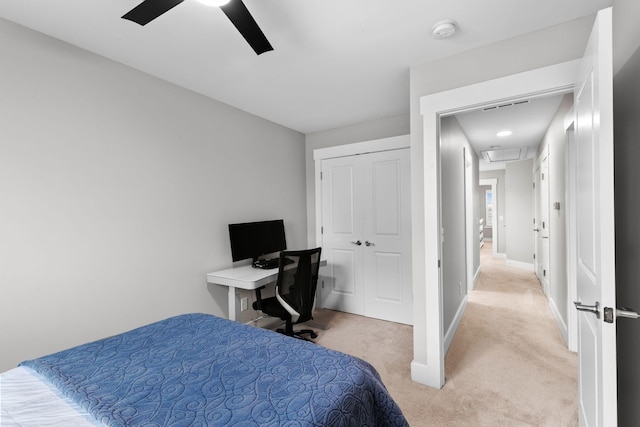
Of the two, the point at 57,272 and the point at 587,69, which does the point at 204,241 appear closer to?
the point at 57,272

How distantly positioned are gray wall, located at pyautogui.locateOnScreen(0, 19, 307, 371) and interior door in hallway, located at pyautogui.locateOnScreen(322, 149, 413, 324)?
1.35 m

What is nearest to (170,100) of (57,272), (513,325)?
(57,272)

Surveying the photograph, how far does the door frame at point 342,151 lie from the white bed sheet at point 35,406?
3.02 metres

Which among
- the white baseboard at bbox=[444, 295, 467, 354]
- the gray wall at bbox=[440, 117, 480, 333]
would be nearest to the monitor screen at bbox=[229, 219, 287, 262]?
the gray wall at bbox=[440, 117, 480, 333]

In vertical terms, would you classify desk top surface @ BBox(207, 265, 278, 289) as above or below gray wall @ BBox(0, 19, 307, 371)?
below

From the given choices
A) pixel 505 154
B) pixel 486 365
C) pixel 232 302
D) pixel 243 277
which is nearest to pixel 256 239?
pixel 243 277

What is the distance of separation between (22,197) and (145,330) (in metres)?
1.07

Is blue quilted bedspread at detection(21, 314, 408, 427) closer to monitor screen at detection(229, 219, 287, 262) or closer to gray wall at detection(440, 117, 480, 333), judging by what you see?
monitor screen at detection(229, 219, 287, 262)

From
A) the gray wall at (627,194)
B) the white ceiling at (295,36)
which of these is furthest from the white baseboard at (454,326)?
the white ceiling at (295,36)

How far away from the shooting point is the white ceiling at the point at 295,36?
158cm

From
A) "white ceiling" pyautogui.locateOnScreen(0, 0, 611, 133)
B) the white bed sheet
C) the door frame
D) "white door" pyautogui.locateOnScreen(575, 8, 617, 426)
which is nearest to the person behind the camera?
the white bed sheet

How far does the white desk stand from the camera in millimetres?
2521

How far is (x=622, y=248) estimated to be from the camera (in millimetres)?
1362

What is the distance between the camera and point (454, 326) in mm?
3006
